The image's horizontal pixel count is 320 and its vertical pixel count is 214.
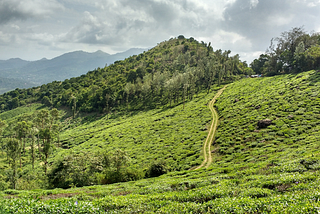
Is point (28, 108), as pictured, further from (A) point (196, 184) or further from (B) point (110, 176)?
(A) point (196, 184)

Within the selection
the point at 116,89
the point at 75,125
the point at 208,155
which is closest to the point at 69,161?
the point at 208,155

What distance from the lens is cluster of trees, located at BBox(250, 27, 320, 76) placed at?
272 ft

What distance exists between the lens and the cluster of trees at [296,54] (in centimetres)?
8281

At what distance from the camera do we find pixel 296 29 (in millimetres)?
110625

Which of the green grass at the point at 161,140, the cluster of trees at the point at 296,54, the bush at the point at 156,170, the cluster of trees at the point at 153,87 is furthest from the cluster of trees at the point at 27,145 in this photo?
the cluster of trees at the point at 296,54

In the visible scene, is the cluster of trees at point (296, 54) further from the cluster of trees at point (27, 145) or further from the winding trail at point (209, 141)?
the cluster of trees at point (27, 145)

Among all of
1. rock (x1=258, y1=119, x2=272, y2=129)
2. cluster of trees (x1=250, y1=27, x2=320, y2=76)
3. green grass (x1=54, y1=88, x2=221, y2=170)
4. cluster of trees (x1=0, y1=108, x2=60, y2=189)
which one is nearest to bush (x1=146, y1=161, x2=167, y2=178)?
green grass (x1=54, y1=88, x2=221, y2=170)

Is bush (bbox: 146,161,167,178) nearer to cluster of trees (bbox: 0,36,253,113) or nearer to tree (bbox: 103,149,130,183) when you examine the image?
tree (bbox: 103,149,130,183)

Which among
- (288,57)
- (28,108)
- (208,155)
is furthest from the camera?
(28,108)

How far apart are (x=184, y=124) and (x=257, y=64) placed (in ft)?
388

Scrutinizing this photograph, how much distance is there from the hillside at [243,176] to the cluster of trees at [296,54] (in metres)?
19.8

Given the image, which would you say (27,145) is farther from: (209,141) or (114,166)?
(209,141)

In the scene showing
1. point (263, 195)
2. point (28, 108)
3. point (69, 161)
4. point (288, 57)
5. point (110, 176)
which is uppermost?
point (288, 57)

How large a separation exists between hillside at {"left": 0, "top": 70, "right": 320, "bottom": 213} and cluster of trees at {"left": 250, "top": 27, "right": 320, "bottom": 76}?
64.9 feet
